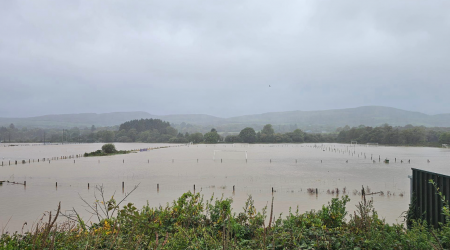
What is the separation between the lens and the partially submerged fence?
5.40 metres

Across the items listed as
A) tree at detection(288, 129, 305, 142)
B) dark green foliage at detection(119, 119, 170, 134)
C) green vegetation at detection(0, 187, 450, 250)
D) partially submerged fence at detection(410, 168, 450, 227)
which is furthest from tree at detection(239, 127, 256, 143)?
green vegetation at detection(0, 187, 450, 250)

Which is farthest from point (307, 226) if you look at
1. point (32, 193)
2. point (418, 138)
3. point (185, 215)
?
point (418, 138)

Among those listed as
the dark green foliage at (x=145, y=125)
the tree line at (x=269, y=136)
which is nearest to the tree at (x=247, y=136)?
the tree line at (x=269, y=136)

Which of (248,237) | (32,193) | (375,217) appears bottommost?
(32,193)

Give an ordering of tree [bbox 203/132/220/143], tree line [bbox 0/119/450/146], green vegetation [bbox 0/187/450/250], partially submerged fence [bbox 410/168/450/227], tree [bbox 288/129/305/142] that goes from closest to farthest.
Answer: green vegetation [bbox 0/187/450/250]
partially submerged fence [bbox 410/168/450/227]
tree line [bbox 0/119/450/146]
tree [bbox 203/132/220/143]
tree [bbox 288/129/305/142]

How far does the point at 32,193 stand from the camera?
18188 mm

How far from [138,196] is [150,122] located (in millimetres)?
160398

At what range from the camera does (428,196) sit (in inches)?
231

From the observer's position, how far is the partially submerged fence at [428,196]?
213 inches

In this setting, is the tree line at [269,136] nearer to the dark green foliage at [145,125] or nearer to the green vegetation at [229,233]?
the dark green foliage at [145,125]

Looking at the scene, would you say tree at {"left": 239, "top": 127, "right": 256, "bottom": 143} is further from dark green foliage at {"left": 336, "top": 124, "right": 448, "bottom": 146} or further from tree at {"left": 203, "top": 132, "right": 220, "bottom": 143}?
dark green foliage at {"left": 336, "top": 124, "right": 448, "bottom": 146}

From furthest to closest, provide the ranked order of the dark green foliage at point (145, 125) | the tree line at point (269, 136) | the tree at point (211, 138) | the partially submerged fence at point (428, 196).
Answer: the dark green foliage at point (145, 125) < the tree at point (211, 138) < the tree line at point (269, 136) < the partially submerged fence at point (428, 196)

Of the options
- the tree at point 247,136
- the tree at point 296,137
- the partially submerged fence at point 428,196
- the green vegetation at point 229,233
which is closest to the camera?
the green vegetation at point 229,233

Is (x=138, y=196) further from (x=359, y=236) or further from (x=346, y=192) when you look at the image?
(x=359, y=236)
